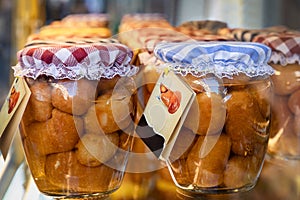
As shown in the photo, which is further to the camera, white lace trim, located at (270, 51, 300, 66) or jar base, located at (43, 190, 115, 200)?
white lace trim, located at (270, 51, 300, 66)

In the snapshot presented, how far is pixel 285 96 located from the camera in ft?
2.16

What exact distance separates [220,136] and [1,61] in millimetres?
965

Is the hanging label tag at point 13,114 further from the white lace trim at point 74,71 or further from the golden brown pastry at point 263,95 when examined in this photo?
the golden brown pastry at point 263,95

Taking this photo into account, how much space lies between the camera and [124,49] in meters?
0.50

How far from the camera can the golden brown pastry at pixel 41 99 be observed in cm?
50

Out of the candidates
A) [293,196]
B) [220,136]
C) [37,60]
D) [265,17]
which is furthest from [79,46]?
[265,17]

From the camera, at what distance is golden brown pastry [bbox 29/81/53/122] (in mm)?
496

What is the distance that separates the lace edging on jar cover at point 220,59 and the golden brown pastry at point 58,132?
11 centimetres

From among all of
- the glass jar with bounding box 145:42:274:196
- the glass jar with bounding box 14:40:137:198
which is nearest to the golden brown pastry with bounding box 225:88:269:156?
the glass jar with bounding box 145:42:274:196

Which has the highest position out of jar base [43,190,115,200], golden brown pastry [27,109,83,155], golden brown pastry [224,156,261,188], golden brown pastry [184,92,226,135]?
golden brown pastry [184,92,226,135]

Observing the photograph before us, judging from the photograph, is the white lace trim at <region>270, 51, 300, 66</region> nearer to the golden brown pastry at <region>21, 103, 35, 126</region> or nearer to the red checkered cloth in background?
the red checkered cloth in background

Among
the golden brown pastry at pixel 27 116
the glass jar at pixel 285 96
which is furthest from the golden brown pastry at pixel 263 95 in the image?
the golden brown pastry at pixel 27 116

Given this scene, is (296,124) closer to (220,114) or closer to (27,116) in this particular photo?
(220,114)

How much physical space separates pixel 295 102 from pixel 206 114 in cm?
20
